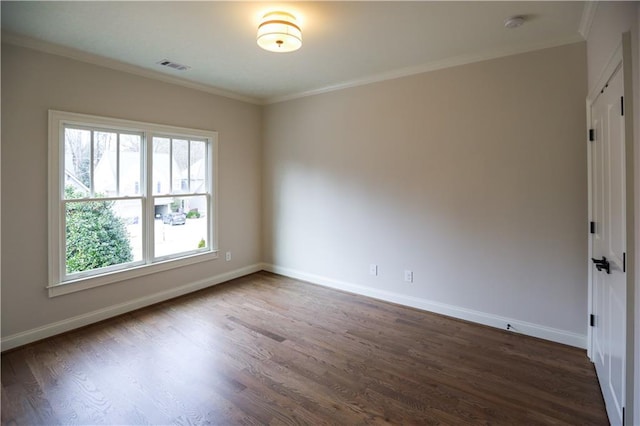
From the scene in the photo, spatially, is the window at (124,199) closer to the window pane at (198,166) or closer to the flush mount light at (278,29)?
the window pane at (198,166)

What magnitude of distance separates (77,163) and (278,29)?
250cm

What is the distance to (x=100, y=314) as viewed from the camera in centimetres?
344

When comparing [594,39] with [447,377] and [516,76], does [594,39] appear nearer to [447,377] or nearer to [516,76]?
[516,76]

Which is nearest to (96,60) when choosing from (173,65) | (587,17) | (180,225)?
(173,65)

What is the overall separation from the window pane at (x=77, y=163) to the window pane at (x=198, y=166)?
4.06 feet

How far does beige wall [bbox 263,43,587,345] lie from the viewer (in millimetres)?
2877

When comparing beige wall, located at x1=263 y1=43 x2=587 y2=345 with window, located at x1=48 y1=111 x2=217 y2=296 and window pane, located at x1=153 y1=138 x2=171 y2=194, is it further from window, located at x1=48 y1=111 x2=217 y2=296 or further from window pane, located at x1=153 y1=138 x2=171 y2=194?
window pane, located at x1=153 y1=138 x2=171 y2=194

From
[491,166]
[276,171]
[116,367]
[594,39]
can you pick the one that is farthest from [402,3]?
[116,367]

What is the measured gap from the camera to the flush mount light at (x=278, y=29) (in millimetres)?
2414

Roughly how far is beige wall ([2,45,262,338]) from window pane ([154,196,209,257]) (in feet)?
1.05

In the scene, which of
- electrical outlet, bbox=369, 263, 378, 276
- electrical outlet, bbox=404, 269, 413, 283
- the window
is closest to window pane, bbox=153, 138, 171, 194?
the window

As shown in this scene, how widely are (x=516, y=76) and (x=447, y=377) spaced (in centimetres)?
279

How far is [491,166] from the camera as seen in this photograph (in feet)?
10.6

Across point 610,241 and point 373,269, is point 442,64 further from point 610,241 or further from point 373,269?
point 373,269
